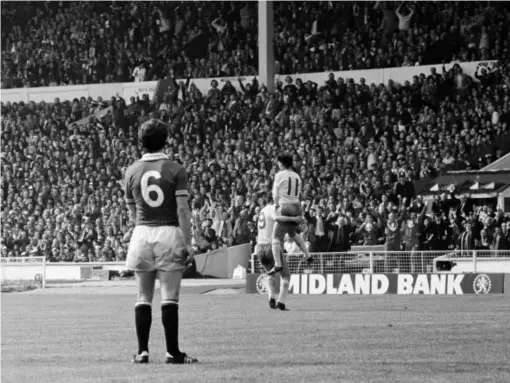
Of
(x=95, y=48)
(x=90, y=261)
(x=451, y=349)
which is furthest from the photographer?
(x=95, y=48)

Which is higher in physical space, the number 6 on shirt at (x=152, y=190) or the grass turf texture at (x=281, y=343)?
the number 6 on shirt at (x=152, y=190)

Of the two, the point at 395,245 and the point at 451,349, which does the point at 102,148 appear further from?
the point at 451,349

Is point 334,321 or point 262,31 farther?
point 262,31

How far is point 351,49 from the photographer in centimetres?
4316

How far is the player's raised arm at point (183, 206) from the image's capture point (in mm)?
11336

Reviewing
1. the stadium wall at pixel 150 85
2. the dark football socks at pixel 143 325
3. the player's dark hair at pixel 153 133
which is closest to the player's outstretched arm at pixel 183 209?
the player's dark hair at pixel 153 133

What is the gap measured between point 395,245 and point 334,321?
14.6m

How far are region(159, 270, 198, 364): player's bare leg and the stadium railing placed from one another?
1661 centimetres

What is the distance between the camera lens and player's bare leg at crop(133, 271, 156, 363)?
11305mm

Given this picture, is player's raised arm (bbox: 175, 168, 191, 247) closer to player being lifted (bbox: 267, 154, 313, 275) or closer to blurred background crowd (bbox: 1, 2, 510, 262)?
player being lifted (bbox: 267, 154, 313, 275)

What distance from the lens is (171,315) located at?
37.1 ft

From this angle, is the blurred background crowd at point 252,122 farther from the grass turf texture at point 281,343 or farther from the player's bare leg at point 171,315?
the player's bare leg at point 171,315

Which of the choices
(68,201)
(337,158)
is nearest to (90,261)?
(68,201)

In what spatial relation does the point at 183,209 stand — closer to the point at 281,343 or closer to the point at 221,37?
the point at 281,343
